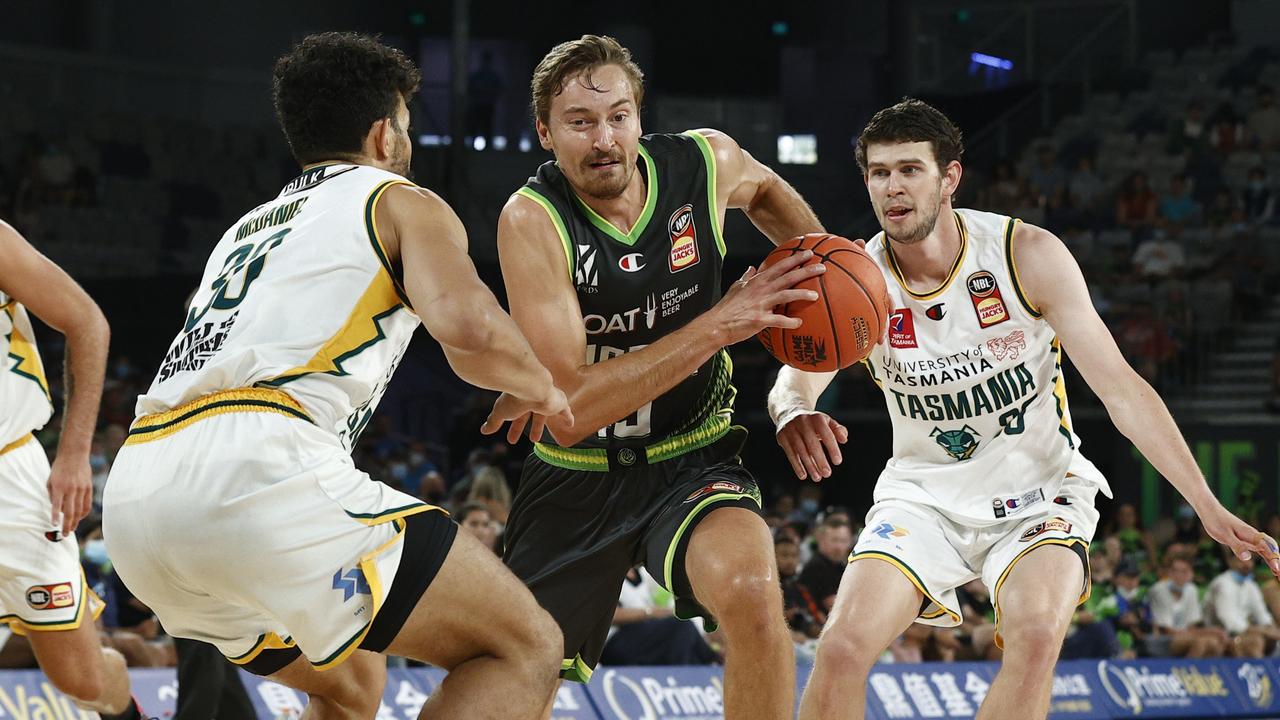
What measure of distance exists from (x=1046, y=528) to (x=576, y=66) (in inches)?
85.0

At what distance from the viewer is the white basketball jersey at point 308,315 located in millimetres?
3223

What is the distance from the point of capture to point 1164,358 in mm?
14625

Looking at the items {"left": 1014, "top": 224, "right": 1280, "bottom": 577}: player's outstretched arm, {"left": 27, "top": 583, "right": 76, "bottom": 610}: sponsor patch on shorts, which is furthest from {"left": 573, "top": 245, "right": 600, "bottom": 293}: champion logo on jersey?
{"left": 27, "top": 583, "right": 76, "bottom": 610}: sponsor patch on shorts

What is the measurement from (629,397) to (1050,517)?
1621 millimetres

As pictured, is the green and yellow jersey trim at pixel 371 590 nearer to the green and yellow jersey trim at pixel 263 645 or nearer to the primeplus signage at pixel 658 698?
the green and yellow jersey trim at pixel 263 645

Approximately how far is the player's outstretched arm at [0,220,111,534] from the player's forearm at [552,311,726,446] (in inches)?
67.8

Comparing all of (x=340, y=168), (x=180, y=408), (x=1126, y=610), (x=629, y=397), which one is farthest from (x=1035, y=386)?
(x=1126, y=610)

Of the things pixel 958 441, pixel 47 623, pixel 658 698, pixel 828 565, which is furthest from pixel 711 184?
pixel 828 565

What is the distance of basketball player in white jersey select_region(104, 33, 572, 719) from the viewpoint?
3100 mm

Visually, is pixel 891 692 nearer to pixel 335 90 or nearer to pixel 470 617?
pixel 470 617

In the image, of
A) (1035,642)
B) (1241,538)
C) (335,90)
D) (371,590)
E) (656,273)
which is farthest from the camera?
(656,273)

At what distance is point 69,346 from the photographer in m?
4.97

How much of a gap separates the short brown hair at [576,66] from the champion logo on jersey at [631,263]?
1.55 feet

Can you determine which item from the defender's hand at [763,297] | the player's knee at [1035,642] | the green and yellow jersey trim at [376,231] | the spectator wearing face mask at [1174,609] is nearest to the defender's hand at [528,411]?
the green and yellow jersey trim at [376,231]
